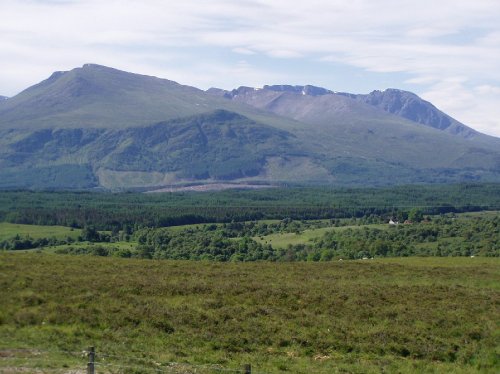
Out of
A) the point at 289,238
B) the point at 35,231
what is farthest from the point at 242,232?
the point at 35,231

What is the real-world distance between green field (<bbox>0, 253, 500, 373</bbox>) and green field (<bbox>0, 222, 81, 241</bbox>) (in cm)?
7804

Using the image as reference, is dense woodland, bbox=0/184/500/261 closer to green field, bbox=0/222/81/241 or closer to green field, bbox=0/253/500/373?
green field, bbox=0/222/81/241

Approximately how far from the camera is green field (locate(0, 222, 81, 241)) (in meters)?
115

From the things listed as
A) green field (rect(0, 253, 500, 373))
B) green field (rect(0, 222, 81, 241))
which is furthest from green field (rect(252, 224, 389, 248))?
green field (rect(0, 253, 500, 373))

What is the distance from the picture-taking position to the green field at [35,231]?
115375mm

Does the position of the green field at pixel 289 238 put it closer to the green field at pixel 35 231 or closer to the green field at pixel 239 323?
the green field at pixel 35 231

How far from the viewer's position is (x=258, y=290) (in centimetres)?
3416

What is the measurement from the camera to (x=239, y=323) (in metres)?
27.6

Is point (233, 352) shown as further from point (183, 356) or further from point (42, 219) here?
point (42, 219)

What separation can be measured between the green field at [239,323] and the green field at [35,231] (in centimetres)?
7804

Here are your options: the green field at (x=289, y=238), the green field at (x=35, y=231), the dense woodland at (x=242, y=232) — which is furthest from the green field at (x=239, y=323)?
the green field at (x=35, y=231)

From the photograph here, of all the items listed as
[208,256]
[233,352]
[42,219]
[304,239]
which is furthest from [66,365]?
[42,219]

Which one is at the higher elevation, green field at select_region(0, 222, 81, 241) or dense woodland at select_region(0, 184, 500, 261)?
dense woodland at select_region(0, 184, 500, 261)

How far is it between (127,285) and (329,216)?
471ft
